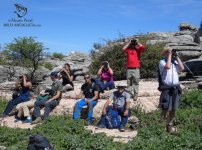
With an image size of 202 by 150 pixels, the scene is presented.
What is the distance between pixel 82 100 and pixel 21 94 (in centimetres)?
260

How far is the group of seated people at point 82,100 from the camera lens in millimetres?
12328

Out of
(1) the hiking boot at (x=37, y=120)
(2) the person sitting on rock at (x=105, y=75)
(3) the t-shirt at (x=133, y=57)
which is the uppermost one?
(3) the t-shirt at (x=133, y=57)

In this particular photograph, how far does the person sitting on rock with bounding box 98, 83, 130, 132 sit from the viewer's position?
1220 cm

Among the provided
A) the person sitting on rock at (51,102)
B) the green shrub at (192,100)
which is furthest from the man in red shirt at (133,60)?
the person sitting on rock at (51,102)

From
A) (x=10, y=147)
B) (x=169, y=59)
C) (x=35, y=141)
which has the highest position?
(x=169, y=59)

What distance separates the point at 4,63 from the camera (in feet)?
103

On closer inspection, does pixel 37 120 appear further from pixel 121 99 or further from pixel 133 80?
pixel 133 80

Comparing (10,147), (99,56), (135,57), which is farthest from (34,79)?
(10,147)

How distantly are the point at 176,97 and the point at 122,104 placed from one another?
7.60ft

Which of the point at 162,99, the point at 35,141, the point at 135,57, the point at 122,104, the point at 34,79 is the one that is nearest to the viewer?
the point at 35,141

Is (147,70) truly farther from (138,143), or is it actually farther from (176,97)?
(138,143)

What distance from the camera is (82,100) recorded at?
13.6m

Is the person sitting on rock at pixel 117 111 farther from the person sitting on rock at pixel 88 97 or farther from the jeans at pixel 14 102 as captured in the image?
the jeans at pixel 14 102

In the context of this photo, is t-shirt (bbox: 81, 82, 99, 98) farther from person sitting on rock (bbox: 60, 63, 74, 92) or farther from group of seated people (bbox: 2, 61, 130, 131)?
person sitting on rock (bbox: 60, 63, 74, 92)
